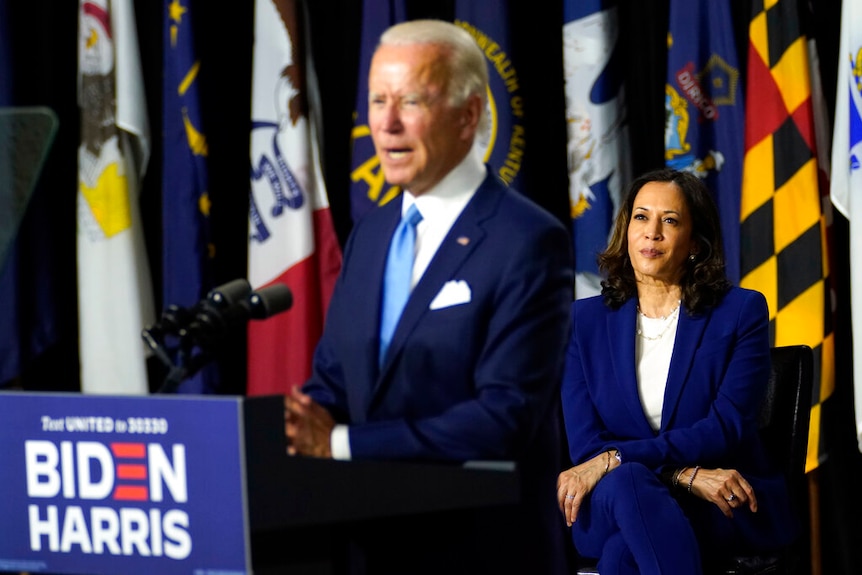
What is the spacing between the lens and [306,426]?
1741 mm

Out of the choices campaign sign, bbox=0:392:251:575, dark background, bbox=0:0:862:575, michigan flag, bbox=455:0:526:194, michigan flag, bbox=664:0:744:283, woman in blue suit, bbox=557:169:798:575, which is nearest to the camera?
campaign sign, bbox=0:392:251:575

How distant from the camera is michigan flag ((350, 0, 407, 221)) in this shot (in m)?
3.20

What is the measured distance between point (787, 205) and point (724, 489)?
121 centimetres

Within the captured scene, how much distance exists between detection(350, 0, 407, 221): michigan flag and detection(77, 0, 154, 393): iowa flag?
65cm

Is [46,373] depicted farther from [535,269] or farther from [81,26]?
[535,269]

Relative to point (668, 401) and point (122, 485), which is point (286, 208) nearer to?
point (668, 401)

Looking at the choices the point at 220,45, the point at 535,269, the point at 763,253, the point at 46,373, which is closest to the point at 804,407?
the point at 763,253

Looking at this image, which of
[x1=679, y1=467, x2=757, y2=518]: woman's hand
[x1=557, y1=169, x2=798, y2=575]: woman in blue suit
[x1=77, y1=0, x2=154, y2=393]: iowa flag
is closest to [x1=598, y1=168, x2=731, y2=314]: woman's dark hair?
[x1=557, y1=169, x2=798, y2=575]: woman in blue suit

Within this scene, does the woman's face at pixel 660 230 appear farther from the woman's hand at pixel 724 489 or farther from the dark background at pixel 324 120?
the dark background at pixel 324 120

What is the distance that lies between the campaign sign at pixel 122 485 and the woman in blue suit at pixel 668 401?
1.03 metres

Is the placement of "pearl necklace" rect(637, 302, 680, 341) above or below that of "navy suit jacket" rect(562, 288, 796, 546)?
above

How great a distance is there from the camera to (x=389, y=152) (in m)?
1.86

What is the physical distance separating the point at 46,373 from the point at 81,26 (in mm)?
1248

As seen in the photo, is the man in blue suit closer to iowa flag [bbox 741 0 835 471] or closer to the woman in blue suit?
the woman in blue suit
